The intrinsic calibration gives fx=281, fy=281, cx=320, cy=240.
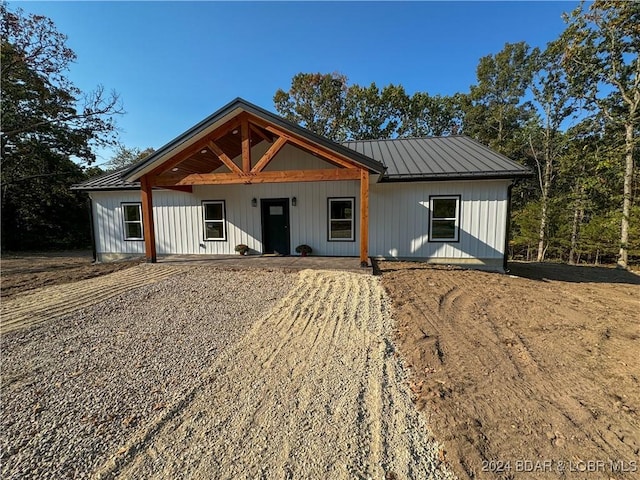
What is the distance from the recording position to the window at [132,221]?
35.1 ft

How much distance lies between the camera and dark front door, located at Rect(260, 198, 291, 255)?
10078 millimetres

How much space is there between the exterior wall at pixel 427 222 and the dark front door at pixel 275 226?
119 inches

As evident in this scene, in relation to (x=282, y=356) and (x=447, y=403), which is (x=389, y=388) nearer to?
(x=447, y=403)

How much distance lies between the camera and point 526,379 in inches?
115

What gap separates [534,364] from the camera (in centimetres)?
322

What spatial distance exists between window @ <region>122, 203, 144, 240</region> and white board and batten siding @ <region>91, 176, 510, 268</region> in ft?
0.57

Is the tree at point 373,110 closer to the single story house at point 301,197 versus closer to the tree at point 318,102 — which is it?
the tree at point 318,102

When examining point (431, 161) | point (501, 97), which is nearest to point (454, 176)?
point (431, 161)

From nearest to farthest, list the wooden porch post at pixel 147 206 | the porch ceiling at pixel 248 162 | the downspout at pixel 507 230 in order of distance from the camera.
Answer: the porch ceiling at pixel 248 162
the wooden porch post at pixel 147 206
the downspout at pixel 507 230

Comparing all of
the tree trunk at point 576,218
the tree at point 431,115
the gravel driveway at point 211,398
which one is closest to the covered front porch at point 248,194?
the gravel driveway at point 211,398

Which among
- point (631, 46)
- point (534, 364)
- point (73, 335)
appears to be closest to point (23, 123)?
point (73, 335)

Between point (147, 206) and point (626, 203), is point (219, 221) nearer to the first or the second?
point (147, 206)

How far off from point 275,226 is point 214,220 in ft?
7.66

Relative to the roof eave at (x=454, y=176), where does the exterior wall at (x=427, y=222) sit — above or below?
below
